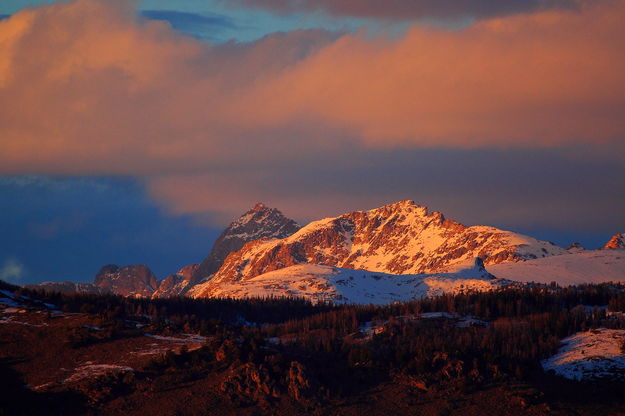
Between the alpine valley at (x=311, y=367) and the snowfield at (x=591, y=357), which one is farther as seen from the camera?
the snowfield at (x=591, y=357)

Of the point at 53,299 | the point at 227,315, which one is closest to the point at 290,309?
the point at 227,315

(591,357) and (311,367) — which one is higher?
(591,357)

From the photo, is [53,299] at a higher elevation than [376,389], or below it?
higher

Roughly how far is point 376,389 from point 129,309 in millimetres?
43716

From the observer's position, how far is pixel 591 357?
217 feet

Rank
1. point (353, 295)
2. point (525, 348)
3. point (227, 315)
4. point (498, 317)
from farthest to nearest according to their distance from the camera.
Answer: point (353, 295) → point (227, 315) → point (498, 317) → point (525, 348)

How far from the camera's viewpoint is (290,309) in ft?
420

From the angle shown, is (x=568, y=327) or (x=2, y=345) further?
(x=568, y=327)

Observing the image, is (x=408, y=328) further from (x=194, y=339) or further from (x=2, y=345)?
(x=2, y=345)

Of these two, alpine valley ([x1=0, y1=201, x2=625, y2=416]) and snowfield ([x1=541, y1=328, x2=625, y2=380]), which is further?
snowfield ([x1=541, y1=328, x2=625, y2=380])

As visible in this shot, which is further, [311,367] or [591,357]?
[591,357]

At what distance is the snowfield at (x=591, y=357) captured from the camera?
2502 inches

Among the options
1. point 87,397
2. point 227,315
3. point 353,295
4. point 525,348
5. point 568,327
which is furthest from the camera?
point 353,295

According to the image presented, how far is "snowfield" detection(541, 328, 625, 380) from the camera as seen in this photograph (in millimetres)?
63562
